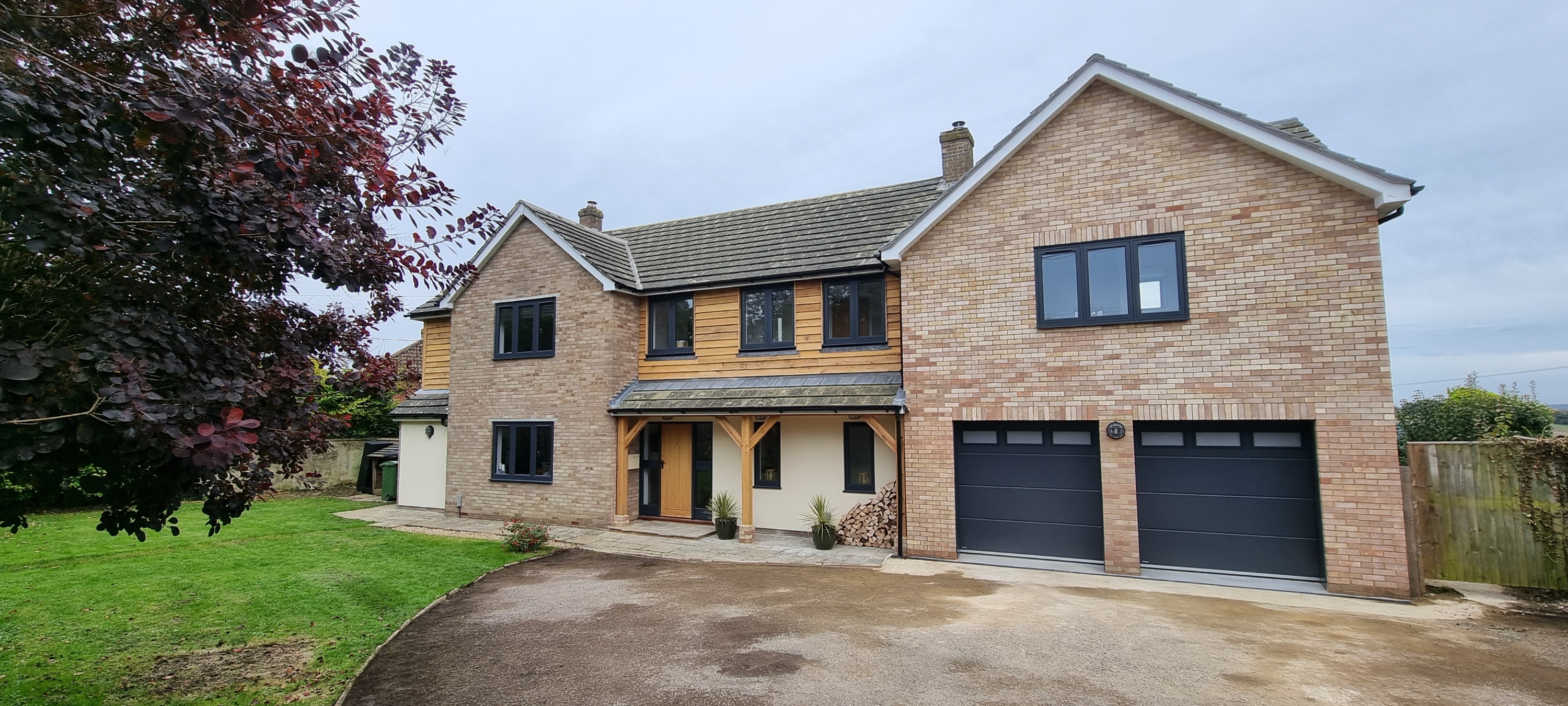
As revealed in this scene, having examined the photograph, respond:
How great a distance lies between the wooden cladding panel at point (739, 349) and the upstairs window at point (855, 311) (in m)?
0.13

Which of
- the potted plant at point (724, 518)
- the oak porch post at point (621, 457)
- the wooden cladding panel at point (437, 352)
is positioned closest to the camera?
the potted plant at point (724, 518)

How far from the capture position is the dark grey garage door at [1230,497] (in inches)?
388

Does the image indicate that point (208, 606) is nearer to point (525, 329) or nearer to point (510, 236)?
point (525, 329)

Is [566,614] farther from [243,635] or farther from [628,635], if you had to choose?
[243,635]

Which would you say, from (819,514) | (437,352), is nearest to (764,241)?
(819,514)

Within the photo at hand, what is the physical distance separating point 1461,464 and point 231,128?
13.7 meters

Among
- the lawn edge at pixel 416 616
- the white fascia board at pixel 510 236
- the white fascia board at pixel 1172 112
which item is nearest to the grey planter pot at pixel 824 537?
the lawn edge at pixel 416 616

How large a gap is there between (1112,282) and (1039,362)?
64.8 inches

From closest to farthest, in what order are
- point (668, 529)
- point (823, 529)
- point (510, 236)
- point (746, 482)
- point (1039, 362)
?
point (1039, 362), point (823, 529), point (746, 482), point (668, 529), point (510, 236)

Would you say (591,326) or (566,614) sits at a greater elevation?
(591,326)

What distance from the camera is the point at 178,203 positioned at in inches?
144

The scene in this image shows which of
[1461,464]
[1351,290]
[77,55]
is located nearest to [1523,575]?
[1461,464]

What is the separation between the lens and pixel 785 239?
15.5 m

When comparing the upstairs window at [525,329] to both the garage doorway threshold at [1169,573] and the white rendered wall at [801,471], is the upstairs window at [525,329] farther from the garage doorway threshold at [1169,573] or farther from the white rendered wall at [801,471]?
the garage doorway threshold at [1169,573]
